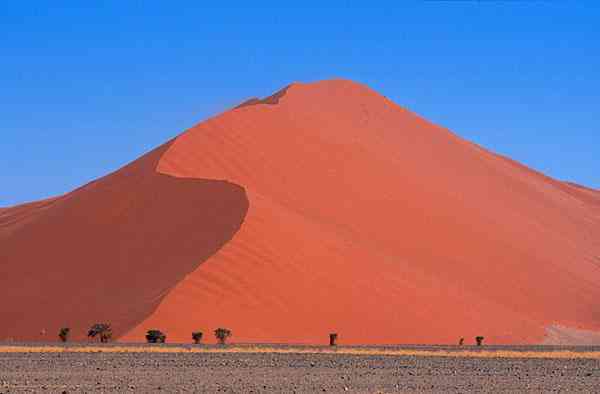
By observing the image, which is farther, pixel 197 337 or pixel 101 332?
pixel 101 332

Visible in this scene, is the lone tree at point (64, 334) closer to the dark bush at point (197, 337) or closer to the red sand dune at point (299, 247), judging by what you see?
the red sand dune at point (299, 247)

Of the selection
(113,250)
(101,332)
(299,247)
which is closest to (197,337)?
(101,332)

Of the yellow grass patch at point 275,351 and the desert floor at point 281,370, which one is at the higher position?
the yellow grass patch at point 275,351

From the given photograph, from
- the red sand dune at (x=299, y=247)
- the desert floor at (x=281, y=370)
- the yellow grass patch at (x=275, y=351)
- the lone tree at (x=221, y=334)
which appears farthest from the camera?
the red sand dune at (x=299, y=247)

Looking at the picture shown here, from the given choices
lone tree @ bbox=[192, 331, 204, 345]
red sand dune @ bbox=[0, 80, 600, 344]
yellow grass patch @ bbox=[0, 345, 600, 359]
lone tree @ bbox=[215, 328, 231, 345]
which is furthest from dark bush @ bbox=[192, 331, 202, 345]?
yellow grass patch @ bbox=[0, 345, 600, 359]

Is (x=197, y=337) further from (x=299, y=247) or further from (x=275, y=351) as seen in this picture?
(x=299, y=247)

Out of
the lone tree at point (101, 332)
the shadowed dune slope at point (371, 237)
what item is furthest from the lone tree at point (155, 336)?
the shadowed dune slope at point (371, 237)

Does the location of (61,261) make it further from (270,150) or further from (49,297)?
(270,150)

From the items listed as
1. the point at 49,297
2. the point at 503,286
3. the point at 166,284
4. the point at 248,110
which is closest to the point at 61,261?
the point at 49,297
